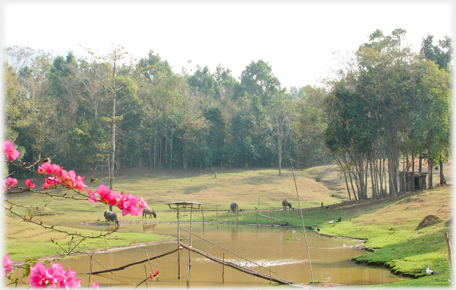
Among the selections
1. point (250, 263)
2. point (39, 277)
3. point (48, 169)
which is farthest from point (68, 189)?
point (250, 263)

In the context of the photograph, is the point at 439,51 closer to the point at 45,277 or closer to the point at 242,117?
the point at 242,117

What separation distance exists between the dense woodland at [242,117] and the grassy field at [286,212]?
140 inches

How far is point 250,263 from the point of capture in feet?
50.9

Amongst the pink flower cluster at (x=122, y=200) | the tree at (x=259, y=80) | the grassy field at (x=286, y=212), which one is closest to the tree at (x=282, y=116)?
the grassy field at (x=286, y=212)

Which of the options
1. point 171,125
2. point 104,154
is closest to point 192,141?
point 171,125

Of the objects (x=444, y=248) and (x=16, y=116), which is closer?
(x=444, y=248)

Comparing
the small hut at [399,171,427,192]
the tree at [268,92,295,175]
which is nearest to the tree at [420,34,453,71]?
the small hut at [399,171,427,192]

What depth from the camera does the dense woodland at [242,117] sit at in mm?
29172

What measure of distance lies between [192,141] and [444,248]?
47.6 meters

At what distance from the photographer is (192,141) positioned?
2327 inches

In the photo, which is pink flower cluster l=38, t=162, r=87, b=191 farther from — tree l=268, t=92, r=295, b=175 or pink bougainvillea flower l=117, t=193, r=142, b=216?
tree l=268, t=92, r=295, b=175

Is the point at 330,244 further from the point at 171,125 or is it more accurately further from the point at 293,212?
the point at 171,125

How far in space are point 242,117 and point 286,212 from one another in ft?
99.7

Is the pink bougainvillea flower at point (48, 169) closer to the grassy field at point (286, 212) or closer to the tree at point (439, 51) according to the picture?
the grassy field at point (286, 212)
